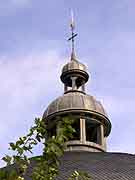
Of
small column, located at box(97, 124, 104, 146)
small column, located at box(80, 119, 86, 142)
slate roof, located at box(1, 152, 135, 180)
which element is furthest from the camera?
small column, located at box(97, 124, 104, 146)

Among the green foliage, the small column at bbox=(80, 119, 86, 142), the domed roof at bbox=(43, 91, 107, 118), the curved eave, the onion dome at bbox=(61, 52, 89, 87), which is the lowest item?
the green foliage

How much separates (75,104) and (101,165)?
20.0ft

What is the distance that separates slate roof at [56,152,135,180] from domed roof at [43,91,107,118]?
3532 millimetres

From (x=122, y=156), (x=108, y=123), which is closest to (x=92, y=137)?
(x=108, y=123)

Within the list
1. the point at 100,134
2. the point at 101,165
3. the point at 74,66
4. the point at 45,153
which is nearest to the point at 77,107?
the point at 100,134

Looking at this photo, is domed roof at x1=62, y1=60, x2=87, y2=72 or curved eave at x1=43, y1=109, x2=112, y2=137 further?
domed roof at x1=62, y1=60, x2=87, y2=72

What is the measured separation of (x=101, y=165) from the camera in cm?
2139

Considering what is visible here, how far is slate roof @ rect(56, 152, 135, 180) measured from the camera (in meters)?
20.3

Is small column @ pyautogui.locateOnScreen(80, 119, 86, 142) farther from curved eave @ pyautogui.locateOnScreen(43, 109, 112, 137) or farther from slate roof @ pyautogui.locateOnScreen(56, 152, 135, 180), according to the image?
slate roof @ pyautogui.locateOnScreen(56, 152, 135, 180)

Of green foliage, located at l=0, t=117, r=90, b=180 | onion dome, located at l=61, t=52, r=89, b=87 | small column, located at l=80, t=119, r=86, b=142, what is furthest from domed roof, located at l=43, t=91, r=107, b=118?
green foliage, located at l=0, t=117, r=90, b=180

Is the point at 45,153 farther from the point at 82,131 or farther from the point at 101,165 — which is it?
the point at 82,131

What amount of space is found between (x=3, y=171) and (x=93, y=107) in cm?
1997

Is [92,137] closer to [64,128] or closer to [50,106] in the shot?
[50,106]

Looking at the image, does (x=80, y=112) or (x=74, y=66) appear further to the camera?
(x=74, y=66)
